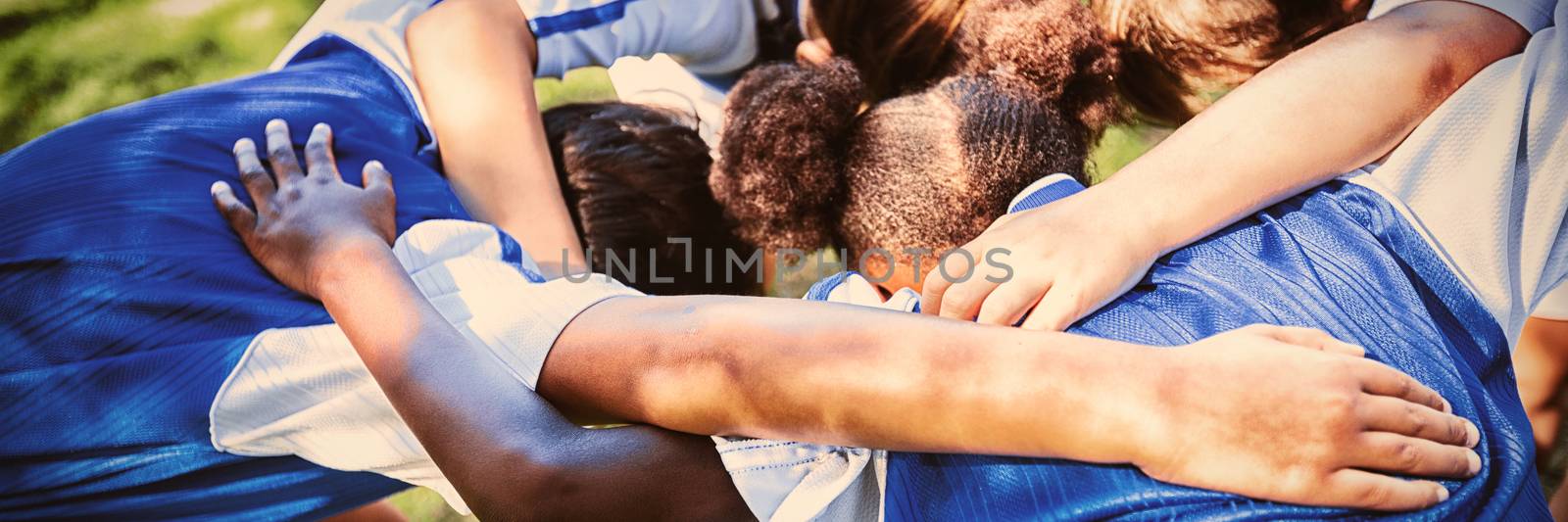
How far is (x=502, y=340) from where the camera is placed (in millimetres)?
783

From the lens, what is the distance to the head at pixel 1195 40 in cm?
95

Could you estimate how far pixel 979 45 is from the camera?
979 millimetres

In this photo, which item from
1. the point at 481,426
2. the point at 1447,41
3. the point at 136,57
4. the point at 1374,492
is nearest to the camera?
the point at 1374,492

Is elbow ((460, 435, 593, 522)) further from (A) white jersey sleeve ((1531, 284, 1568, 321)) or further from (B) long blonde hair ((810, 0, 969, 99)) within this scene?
(A) white jersey sleeve ((1531, 284, 1568, 321))

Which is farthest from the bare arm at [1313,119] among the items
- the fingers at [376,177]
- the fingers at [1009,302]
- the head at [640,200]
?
the fingers at [376,177]

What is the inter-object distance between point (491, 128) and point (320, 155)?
15 cm

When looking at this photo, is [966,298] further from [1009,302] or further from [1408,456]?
[1408,456]

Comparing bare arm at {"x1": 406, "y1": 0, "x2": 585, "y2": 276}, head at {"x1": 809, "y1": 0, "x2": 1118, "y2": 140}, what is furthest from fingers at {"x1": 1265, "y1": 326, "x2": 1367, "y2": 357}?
bare arm at {"x1": 406, "y1": 0, "x2": 585, "y2": 276}

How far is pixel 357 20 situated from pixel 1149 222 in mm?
739

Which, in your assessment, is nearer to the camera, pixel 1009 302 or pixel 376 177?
pixel 1009 302

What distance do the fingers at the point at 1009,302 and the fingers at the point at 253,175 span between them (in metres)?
0.59

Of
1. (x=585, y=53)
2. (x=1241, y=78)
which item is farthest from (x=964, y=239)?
(x=585, y=53)

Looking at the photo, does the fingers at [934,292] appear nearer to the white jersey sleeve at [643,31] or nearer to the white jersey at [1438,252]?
the white jersey at [1438,252]

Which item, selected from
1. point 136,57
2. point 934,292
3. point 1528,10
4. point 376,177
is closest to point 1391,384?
point 934,292
